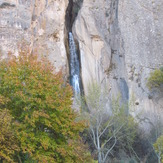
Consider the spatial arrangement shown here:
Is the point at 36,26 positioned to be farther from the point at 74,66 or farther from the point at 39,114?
the point at 39,114

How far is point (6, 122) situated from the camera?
11039mm

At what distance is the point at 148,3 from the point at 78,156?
20.3 meters

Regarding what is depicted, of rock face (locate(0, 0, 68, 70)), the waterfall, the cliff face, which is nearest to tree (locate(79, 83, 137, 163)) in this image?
the cliff face

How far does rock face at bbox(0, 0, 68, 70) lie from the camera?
23.9 metres

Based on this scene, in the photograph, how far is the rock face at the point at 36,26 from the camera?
23922 millimetres

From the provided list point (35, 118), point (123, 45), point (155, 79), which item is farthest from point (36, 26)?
point (35, 118)

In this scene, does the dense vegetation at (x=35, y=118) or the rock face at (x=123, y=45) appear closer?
the dense vegetation at (x=35, y=118)

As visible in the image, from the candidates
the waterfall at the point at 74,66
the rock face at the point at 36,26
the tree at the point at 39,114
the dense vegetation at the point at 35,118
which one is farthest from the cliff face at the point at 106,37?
the tree at the point at 39,114

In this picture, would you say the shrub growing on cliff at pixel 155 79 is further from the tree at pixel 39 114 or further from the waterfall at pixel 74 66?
the tree at pixel 39 114

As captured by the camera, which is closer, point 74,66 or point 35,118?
point 35,118

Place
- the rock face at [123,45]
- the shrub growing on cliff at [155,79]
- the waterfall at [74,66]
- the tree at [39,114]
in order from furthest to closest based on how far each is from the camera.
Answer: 1. the waterfall at [74,66]
2. the rock face at [123,45]
3. the shrub growing on cliff at [155,79]
4. the tree at [39,114]

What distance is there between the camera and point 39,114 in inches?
466

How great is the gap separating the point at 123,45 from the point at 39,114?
55.4 ft

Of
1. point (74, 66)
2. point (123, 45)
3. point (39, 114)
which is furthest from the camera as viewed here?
point (74, 66)
